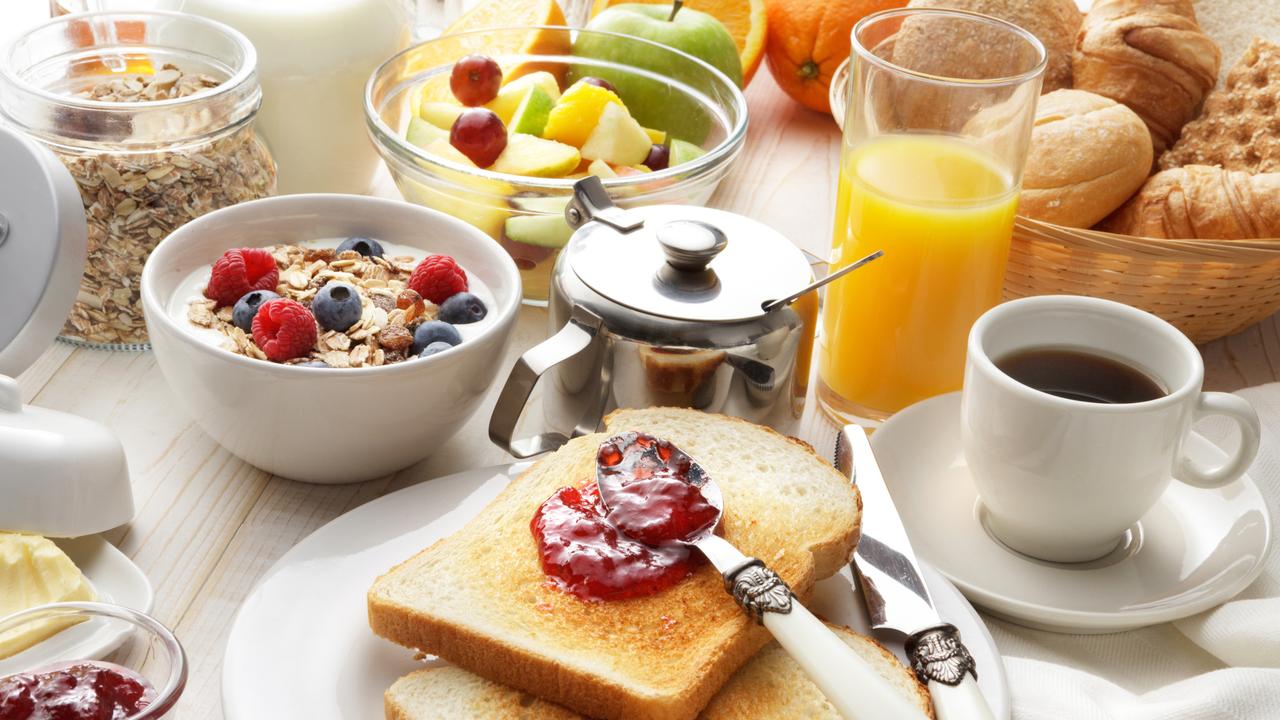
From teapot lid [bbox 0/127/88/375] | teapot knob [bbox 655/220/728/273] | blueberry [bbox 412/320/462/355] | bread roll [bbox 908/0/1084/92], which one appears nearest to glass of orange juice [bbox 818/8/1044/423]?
teapot knob [bbox 655/220/728/273]

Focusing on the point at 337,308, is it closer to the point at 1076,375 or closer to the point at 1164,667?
the point at 1076,375

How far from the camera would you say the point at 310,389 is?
1059mm

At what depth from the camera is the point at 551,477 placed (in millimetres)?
1089

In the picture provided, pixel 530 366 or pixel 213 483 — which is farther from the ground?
pixel 530 366

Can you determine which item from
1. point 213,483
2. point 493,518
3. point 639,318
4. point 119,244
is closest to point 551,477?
point 493,518

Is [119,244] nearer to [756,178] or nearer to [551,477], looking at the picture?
[551,477]

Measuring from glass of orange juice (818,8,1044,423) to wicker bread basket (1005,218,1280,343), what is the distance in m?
0.11

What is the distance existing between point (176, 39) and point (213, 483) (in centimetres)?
59

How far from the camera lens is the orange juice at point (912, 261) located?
1.24 m

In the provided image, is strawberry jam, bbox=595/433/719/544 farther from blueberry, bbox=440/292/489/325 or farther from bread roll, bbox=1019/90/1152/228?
bread roll, bbox=1019/90/1152/228

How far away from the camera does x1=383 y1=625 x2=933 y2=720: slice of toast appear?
0.88 metres

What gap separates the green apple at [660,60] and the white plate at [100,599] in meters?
1.01

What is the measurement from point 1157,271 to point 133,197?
1113 mm

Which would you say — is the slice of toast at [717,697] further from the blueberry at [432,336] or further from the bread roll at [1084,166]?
the bread roll at [1084,166]
